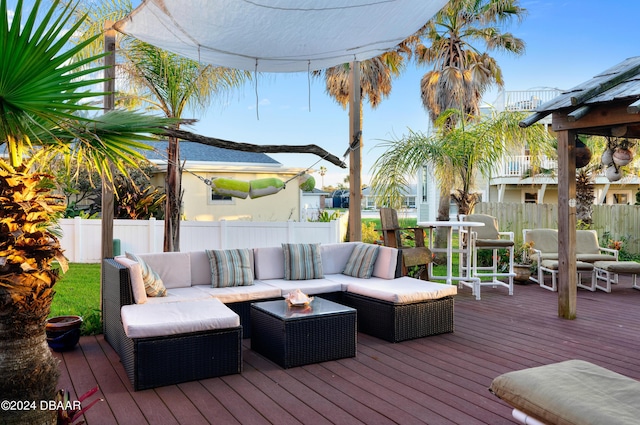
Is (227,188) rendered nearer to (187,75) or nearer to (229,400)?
(187,75)

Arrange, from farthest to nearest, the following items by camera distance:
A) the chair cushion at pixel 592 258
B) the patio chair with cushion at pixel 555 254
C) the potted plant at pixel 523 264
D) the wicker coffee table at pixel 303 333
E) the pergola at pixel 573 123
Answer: the potted plant at pixel 523 264
the chair cushion at pixel 592 258
the patio chair with cushion at pixel 555 254
the pergola at pixel 573 123
the wicker coffee table at pixel 303 333

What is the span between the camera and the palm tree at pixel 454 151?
9289 mm

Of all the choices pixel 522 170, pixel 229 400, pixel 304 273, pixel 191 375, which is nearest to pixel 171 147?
pixel 304 273

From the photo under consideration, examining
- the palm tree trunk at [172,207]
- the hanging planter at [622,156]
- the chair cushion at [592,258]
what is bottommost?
the chair cushion at [592,258]

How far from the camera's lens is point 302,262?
5.82 m

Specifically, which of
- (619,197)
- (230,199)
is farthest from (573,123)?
(619,197)

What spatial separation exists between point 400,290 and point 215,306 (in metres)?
1.88

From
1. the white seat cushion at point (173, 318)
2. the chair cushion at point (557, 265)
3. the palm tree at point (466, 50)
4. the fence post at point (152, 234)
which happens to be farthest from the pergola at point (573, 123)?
the fence post at point (152, 234)

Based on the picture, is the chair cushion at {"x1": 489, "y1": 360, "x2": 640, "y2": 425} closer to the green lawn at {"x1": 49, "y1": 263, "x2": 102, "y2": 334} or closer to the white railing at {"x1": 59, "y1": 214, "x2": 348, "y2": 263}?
the green lawn at {"x1": 49, "y1": 263, "x2": 102, "y2": 334}

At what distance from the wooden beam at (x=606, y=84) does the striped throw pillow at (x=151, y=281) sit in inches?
179

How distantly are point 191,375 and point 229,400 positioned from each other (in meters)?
0.53

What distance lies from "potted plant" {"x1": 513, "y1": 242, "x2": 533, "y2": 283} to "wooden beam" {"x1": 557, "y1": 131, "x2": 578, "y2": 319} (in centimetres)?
191

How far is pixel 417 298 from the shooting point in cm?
503

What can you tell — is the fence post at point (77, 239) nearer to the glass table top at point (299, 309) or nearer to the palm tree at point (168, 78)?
the palm tree at point (168, 78)
